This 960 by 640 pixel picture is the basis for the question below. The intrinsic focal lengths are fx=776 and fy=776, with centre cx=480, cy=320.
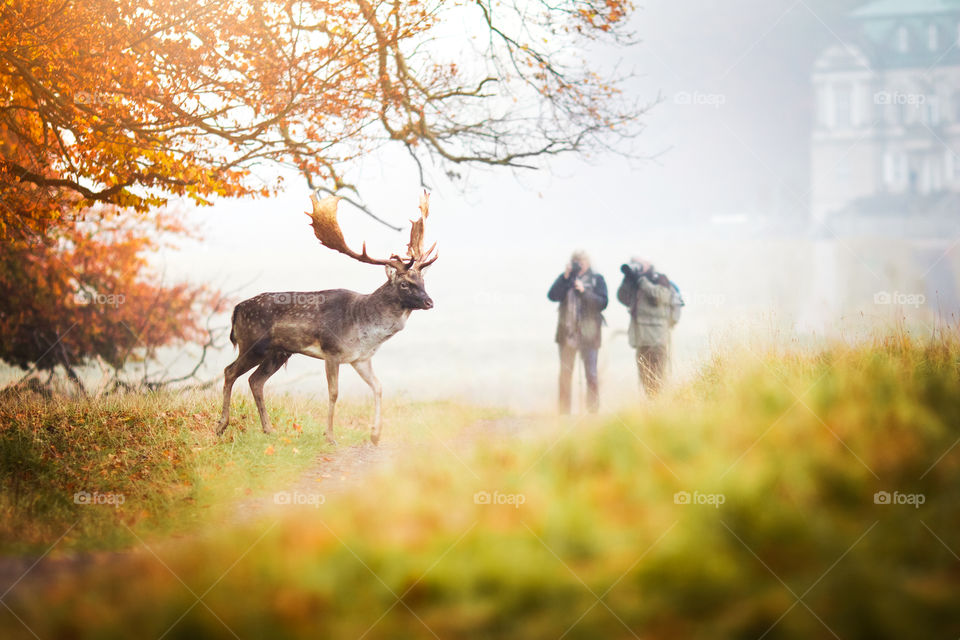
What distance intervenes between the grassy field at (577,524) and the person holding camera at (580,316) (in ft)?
3.56

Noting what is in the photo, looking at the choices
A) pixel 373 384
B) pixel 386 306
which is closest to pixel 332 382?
pixel 373 384

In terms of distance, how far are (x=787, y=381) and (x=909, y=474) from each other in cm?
138

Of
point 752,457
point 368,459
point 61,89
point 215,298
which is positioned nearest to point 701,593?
point 752,457

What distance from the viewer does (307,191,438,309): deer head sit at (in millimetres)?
6938

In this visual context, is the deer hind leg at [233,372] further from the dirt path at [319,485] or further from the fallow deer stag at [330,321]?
the dirt path at [319,485]

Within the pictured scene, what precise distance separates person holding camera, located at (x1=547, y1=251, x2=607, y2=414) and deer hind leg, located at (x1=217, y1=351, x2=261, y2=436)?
3.14 m

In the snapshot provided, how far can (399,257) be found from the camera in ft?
23.1

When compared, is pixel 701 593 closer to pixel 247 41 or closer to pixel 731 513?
pixel 731 513

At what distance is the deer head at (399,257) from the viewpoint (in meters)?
6.94

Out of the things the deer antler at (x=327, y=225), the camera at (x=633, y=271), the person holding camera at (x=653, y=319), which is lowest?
the person holding camera at (x=653, y=319)

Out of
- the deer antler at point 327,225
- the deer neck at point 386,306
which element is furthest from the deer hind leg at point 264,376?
the deer antler at point 327,225

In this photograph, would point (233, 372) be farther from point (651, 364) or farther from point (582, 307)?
point (651, 364)

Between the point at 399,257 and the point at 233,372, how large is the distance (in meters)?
1.94

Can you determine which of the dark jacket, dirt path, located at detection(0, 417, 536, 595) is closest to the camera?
the dark jacket
